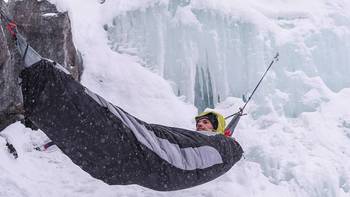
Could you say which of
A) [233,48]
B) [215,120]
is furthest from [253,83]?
[215,120]

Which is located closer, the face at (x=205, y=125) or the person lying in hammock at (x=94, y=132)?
the person lying in hammock at (x=94, y=132)

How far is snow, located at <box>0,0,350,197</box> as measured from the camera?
6602mm

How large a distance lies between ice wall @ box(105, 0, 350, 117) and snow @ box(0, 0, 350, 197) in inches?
0.9

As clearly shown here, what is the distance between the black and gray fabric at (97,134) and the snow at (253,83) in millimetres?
1796

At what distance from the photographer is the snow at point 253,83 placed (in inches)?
260

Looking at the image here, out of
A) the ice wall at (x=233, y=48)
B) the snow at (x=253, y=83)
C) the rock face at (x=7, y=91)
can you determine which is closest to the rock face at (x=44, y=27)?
the snow at (x=253, y=83)

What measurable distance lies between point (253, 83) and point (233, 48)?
35.1 inches

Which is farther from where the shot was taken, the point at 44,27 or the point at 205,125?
the point at 44,27

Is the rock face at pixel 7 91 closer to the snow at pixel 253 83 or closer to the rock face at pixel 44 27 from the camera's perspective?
the snow at pixel 253 83

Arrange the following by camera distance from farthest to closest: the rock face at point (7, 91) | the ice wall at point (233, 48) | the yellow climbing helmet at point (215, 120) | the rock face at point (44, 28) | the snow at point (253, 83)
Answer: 1. the ice wall at point (233, 48)
2. the snow at point (253, 83)
3. the rock face at point (44, 28)
4. the rock face at point (7, 91)
5. the yellow climbing helmet at point (215, 120)

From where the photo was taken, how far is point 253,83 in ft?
30.1

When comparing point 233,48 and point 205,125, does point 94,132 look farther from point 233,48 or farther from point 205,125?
point 233,48

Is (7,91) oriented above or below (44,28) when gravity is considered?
below

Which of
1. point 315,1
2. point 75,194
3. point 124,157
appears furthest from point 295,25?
point 124,157
